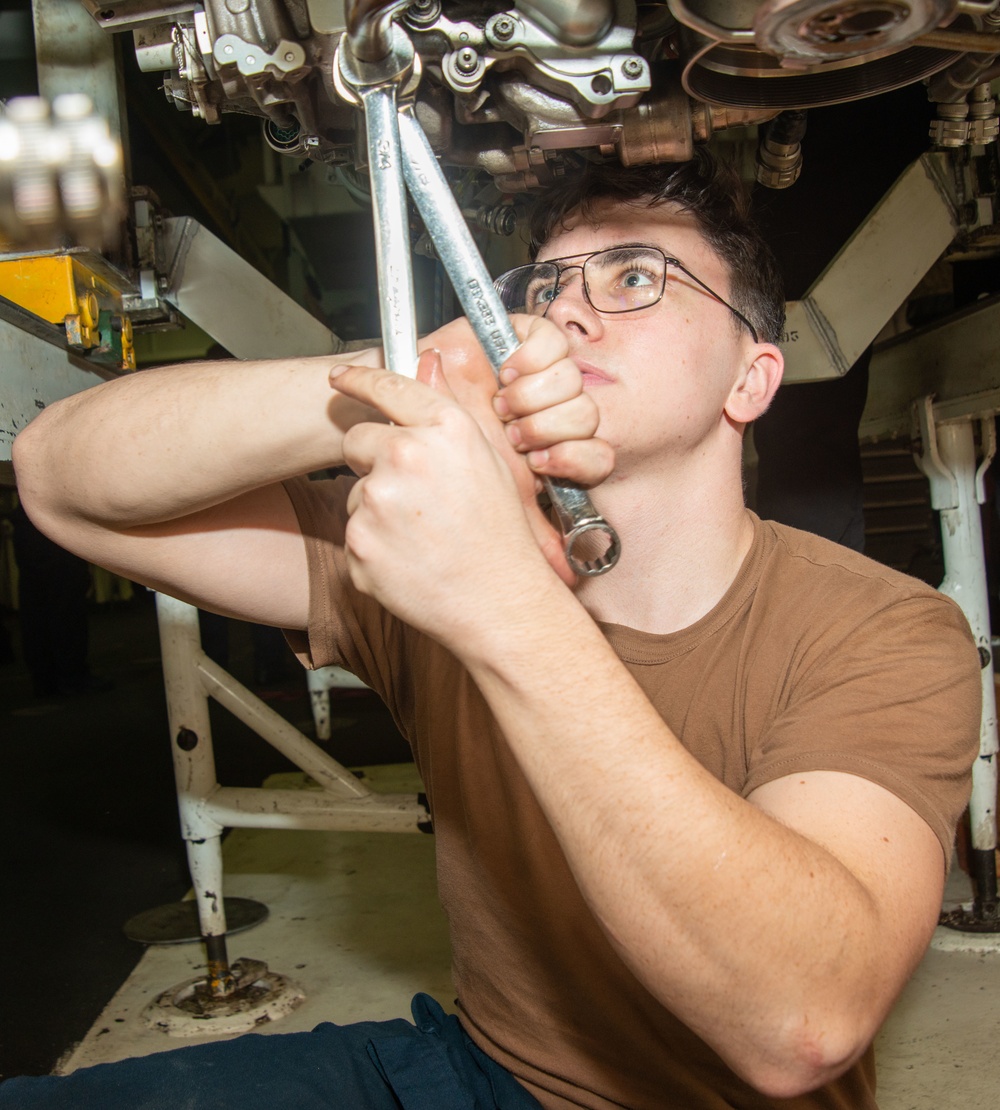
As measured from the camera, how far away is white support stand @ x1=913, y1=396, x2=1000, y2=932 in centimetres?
164

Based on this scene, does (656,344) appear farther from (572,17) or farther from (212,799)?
(212,799)

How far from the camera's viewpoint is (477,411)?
2.21 ft

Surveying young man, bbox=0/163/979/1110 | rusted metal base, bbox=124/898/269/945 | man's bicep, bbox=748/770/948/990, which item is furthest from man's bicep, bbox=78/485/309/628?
rusted metal base, bbox=124/898/269/945

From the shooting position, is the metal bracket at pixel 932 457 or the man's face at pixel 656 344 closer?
the man's face at pixel 656 344

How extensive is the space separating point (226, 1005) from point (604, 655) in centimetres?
139

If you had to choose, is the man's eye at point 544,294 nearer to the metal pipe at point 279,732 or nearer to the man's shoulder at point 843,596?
the man's shoulder at point 843,596

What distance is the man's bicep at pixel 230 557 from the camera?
35.8 inches

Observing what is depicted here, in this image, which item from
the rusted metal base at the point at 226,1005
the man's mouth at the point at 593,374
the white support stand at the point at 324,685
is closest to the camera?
the man's mouth at the point at 593,374

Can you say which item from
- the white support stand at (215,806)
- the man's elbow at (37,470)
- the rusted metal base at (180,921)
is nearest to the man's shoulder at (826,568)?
the man's elbow at (37,470)

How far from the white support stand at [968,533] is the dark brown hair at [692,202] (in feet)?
2.37

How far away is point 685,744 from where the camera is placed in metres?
0.84

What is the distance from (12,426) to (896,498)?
475 centimetres

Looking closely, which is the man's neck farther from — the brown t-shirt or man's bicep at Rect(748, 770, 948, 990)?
man's bicep at Rect(748, 770, 948, 990)

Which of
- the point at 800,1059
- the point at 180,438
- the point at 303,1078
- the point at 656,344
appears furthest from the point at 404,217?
the point at 303,1078
